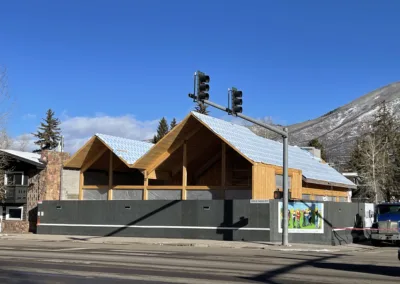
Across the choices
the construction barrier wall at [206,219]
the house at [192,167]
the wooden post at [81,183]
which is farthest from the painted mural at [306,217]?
the wooden post at [81,183]

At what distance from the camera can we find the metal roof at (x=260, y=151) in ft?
107

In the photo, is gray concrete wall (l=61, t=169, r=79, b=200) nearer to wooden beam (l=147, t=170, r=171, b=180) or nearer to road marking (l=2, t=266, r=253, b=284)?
wooden beam (l=147, t=170, r=171, b=180)

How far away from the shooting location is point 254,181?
1192 inches

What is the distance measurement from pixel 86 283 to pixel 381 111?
266 feet

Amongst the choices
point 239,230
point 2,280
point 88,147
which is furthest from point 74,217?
point 2,280

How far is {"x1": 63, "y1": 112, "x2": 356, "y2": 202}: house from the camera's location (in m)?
32.8

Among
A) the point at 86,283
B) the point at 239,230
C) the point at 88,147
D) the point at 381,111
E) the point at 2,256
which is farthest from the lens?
the point at 381,111

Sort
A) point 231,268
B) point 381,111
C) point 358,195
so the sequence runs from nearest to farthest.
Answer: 1. point 231,268
2. point 358,195
3. point 381,111

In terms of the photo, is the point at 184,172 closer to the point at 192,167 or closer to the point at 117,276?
the point at 192,167

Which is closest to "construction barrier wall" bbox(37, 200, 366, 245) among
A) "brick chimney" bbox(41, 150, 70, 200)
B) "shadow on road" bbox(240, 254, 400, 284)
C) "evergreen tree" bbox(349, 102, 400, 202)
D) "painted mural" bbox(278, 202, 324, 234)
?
"painted mural" bbox(278, 202, 324, 234)

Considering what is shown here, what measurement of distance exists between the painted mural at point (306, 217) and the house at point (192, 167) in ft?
9.29

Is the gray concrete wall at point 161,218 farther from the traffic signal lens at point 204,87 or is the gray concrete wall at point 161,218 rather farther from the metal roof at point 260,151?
the traffic signal lens at point 204,87

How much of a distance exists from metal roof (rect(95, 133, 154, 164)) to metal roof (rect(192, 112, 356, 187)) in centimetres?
629

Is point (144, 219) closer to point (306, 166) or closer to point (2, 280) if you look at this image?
point (306, 166)
